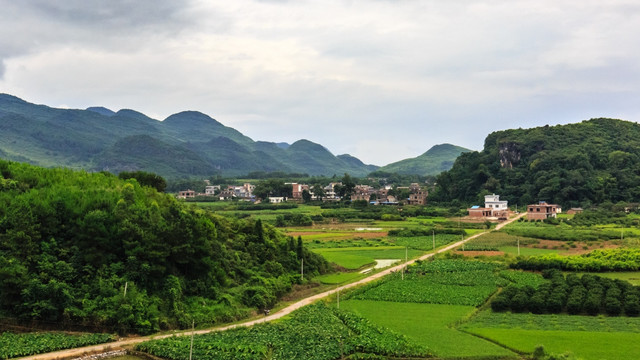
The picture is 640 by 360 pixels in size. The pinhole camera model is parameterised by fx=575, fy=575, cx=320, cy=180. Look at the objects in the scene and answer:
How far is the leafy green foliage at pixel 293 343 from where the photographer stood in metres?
21.2

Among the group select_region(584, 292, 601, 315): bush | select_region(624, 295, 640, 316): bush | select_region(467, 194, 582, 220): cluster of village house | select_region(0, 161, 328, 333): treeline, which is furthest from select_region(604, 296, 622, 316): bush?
select_region(467, 194, 582, 220): cluster of village house

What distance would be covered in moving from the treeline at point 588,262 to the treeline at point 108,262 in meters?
19.4

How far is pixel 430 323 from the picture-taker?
26.5 meters

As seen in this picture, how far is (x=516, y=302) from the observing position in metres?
28.9

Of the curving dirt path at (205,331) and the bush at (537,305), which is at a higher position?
the bush at (537,305)

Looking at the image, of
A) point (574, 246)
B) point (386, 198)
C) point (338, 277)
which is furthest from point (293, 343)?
point (386, 198)

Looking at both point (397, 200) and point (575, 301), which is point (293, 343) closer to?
point (575, 301)

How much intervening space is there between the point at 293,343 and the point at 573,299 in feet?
50.2

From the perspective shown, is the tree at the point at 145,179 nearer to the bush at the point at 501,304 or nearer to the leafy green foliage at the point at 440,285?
the leafy green foliage at the point at 440,285

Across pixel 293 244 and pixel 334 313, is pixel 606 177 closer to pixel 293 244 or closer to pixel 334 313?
pixel 293 244

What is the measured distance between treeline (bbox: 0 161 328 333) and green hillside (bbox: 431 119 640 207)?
243 feet

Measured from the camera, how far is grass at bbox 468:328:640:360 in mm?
21453

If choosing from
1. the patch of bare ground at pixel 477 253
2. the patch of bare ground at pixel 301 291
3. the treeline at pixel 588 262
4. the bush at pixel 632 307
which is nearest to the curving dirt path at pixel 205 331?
the patch of bare ground at pixel 301 291

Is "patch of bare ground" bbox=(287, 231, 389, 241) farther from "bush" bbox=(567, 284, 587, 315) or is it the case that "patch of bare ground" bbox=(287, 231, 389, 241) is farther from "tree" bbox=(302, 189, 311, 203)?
"tree" bbox=(302, 189, 311, 203)
